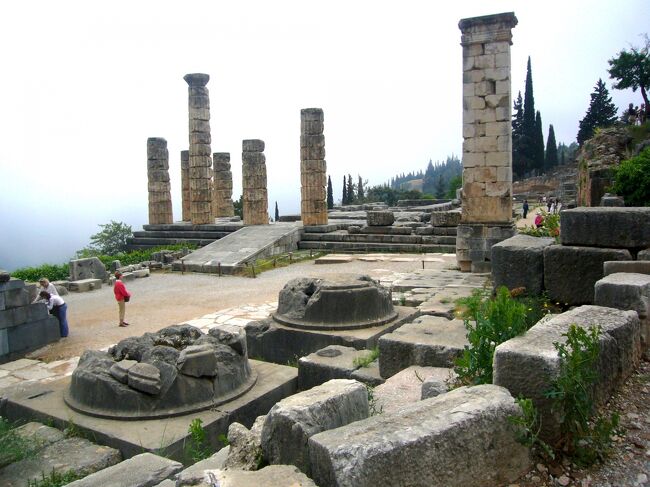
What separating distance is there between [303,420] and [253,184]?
63.2ft

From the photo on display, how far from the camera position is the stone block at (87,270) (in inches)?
564

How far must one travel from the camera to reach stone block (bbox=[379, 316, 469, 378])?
4949 millimetres

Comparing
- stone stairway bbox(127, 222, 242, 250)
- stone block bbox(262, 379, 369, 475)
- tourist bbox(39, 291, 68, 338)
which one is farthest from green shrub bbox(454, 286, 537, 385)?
stone stairway bbox(127, 222, 242, 250)

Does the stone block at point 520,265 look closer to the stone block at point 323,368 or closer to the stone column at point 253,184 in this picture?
the stone block at point 323,368

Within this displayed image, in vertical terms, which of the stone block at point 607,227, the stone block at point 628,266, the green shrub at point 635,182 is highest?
the green shrub at point 635,182

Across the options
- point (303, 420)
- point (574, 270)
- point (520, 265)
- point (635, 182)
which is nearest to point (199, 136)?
point (635, 182)

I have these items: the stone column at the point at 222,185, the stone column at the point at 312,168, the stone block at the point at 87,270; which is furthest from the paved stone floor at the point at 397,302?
the stone column at the point at 222,185

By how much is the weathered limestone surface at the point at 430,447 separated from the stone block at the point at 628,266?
10.2 ft

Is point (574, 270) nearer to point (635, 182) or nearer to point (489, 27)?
point (635, 182)

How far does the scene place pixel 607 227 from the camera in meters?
5.55

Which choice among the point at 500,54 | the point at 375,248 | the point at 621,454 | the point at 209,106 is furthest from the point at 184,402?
the point at 209,106

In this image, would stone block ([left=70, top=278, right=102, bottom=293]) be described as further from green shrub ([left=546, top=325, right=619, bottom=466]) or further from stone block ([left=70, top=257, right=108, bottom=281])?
green shrub ([left=546, top=325, right=619, bottom=466])

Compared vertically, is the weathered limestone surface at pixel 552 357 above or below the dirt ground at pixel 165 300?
above

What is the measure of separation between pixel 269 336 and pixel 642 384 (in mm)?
4466
